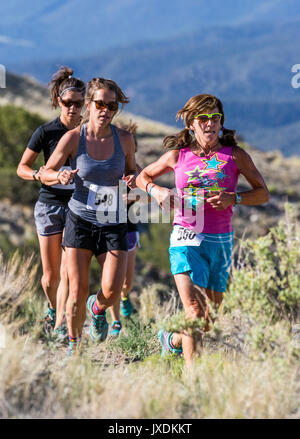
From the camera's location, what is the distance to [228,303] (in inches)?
149

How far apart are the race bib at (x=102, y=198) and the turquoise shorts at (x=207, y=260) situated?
1.77 ft

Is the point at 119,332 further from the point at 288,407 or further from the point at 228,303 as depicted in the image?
the point at 288,407

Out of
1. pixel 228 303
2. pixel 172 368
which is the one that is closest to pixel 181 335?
pixel 172 368

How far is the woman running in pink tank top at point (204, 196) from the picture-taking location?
4.23 meters

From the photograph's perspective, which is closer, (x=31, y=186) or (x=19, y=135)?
(x=31, y=186)

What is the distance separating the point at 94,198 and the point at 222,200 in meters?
0.92

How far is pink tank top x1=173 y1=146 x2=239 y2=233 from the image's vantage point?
427cm

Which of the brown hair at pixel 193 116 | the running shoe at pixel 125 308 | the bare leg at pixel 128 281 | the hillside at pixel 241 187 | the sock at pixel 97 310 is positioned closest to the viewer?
the brown hair at pixel 193 116

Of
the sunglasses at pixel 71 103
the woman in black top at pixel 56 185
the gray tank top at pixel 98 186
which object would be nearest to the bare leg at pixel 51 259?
the woman in black top at pixel 56 185

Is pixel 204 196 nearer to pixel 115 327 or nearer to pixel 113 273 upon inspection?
pixel 113 273

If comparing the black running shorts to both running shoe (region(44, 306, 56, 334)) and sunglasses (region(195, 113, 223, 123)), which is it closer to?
sunglasses (region(195, 113, 223, 123))

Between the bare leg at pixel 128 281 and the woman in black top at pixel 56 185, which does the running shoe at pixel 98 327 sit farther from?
the bare leg at pixel 128 281

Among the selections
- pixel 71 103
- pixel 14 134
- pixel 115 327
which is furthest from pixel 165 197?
pixel 14 134

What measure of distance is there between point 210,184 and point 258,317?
1.06 meters
